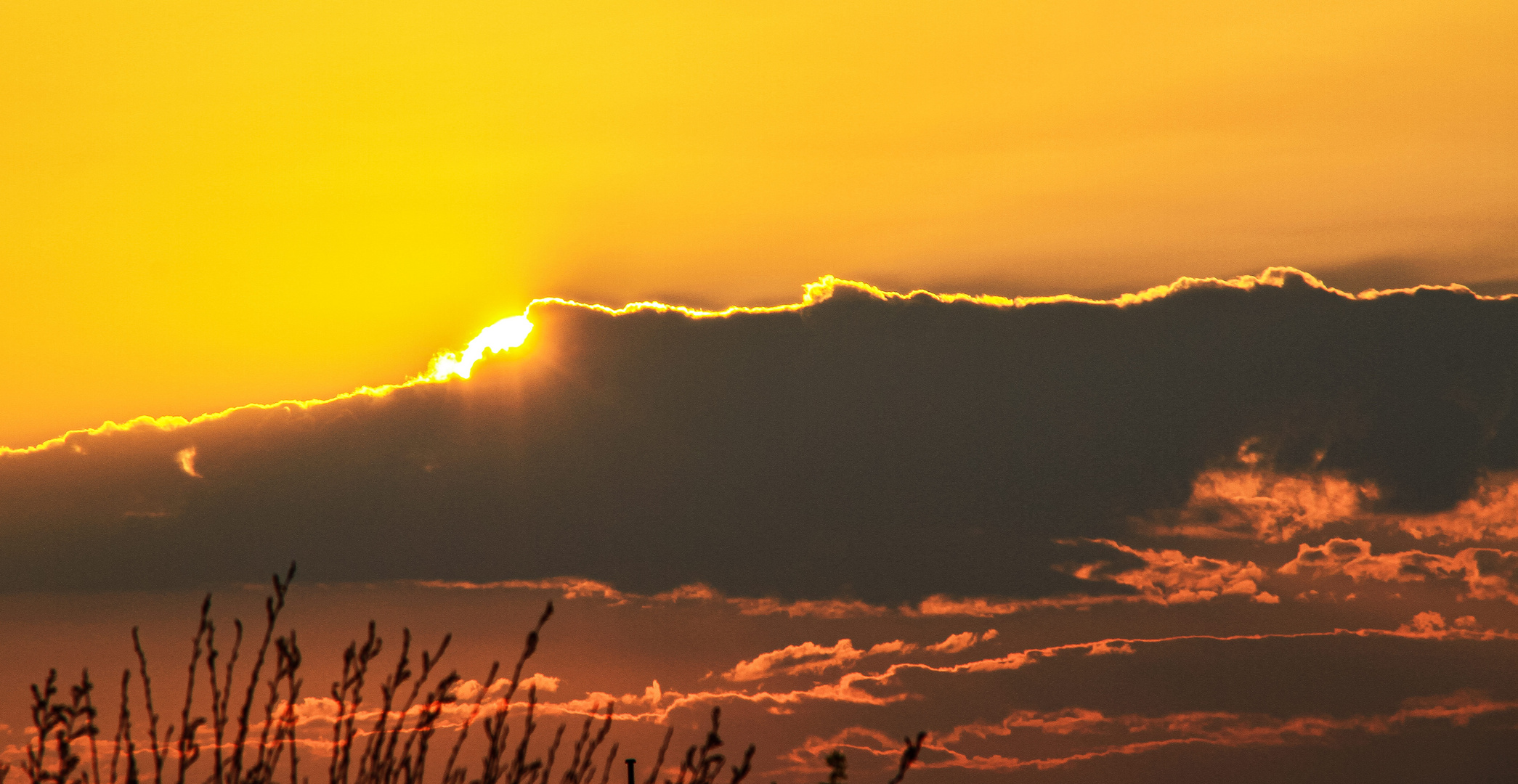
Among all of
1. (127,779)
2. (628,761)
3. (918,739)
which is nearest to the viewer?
(918,739)

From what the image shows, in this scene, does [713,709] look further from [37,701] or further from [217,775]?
[37,701]

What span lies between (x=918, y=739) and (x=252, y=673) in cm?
451

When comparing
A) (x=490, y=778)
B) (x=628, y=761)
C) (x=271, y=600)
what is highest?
(x=271, y=600)

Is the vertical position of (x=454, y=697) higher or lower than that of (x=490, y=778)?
higher

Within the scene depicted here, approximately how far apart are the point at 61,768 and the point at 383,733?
217cm

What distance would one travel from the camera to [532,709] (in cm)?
782

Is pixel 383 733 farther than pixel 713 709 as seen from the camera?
Yes

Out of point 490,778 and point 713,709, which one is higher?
point 713,709

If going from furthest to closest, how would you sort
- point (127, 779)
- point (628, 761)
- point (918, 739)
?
point (628, 761) < point (127, 779) < point (918, 739)

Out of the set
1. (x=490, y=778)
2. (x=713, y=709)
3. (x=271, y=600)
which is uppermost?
(x=271, y=600)

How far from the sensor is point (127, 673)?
7555 millimetres

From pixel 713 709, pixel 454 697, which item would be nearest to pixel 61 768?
pixel 454 697

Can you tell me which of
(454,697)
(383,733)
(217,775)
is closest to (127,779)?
(217,775)

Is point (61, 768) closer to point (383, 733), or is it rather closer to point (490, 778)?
point (383, 733)
